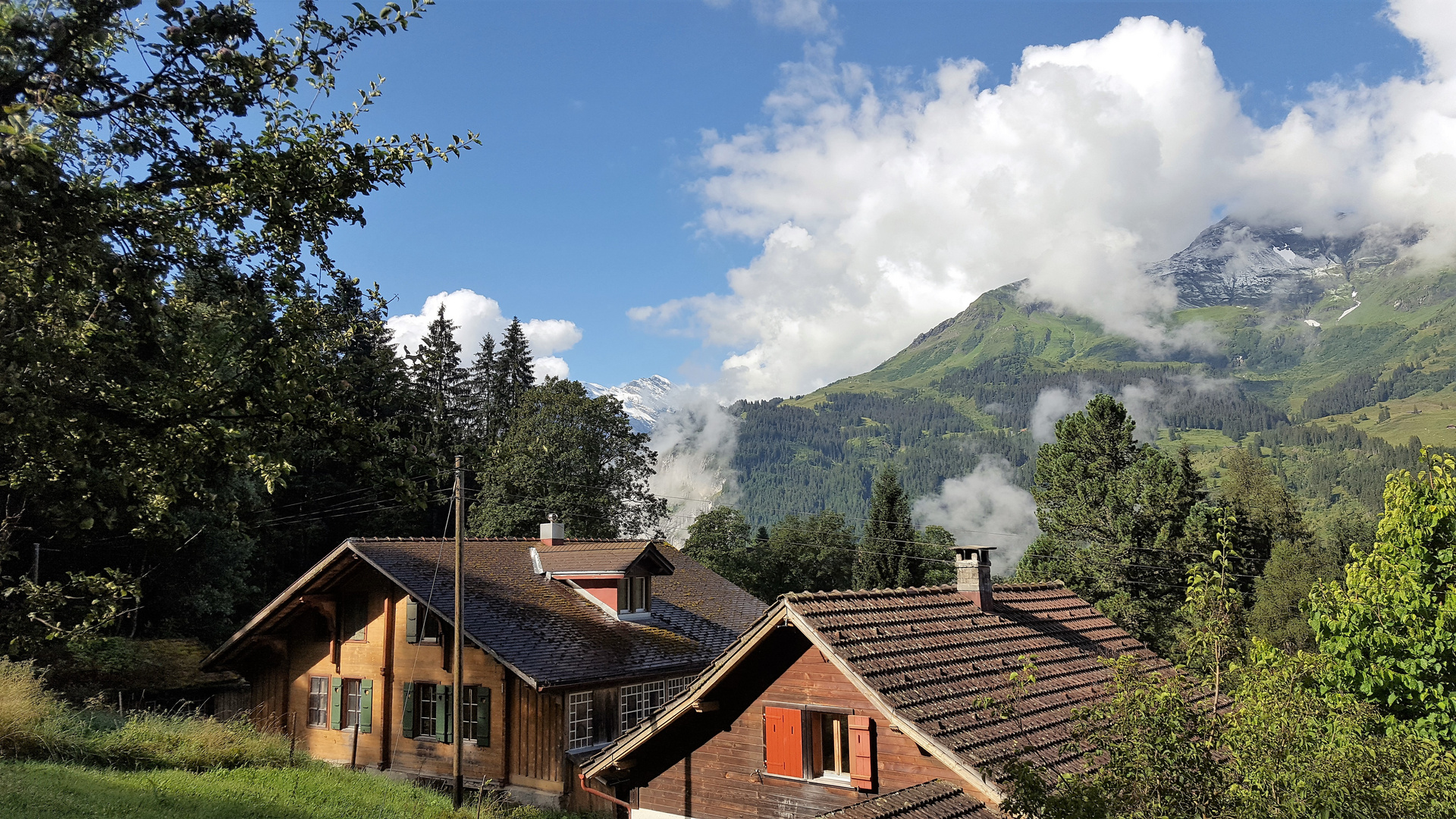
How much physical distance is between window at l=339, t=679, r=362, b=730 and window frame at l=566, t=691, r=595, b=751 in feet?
23.8

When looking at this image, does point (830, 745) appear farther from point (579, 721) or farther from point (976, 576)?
point (579, 721)

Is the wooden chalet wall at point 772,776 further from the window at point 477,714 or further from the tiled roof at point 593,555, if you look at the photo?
the tiled roof at point 593,555

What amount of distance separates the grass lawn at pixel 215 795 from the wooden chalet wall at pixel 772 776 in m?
6.47

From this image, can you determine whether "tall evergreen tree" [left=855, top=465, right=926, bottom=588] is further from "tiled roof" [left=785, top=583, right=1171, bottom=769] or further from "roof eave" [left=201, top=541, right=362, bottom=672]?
"tiled roof" [left=785, top=583, right=1171, bottom=769]

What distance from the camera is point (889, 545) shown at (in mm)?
61625

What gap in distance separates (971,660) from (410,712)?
52.7 feet

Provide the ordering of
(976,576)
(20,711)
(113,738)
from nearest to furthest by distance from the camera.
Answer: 1. (976,576)
2. (20,711)
3. (113,738)

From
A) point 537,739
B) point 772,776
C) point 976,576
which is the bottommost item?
point 537,739

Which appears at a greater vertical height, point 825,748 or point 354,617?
point 354,617

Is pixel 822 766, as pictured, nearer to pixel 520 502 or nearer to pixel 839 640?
pixel 839 640

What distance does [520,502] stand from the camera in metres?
46.4

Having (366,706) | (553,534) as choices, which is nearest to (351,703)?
(366,706)

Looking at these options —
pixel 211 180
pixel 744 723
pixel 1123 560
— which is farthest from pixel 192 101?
pixel 1123 560

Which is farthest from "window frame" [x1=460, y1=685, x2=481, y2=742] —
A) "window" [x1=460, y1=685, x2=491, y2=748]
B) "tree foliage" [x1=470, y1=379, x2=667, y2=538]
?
"tree foliage" [x1=470, y1=379, x2=667, y2=538]
